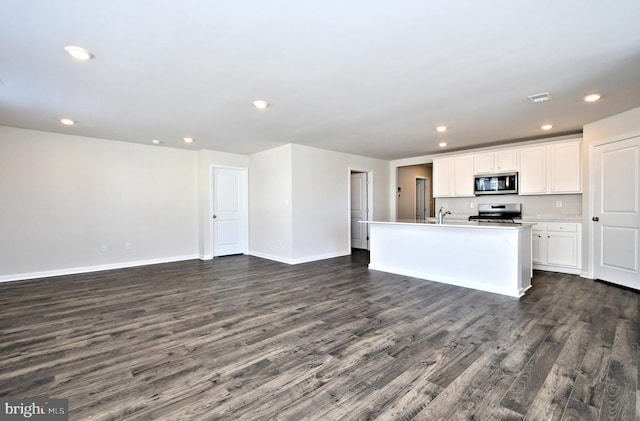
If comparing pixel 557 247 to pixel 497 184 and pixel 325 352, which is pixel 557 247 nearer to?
pixel 497 184

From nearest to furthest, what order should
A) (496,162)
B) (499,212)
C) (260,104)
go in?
(260,104) → (496,162) → (499,212)

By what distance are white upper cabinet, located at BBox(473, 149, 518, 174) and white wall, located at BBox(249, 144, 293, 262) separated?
377 centimetres

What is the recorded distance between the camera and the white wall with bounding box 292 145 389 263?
596 cm

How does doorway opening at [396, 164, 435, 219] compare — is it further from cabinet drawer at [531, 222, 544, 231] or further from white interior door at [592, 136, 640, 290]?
white interior door at [592, 136, 640, 290]

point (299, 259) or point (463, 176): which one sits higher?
point (463, 176)

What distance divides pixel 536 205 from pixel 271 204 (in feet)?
16.9

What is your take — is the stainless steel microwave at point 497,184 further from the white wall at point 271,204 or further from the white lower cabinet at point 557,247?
the white wall at point 271,204

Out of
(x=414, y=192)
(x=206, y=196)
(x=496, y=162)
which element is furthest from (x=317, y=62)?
(x=414, y=192)

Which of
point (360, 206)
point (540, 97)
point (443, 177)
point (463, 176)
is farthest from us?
point (360, 206)

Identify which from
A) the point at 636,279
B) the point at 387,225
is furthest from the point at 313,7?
the point at 636,279

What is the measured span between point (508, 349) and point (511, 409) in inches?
31.9

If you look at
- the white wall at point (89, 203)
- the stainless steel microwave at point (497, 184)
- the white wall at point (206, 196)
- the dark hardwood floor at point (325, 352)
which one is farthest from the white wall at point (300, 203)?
the stainless steel microwave at point (497, 184)

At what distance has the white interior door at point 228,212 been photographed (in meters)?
6.67

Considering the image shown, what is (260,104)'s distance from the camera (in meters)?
3.60
